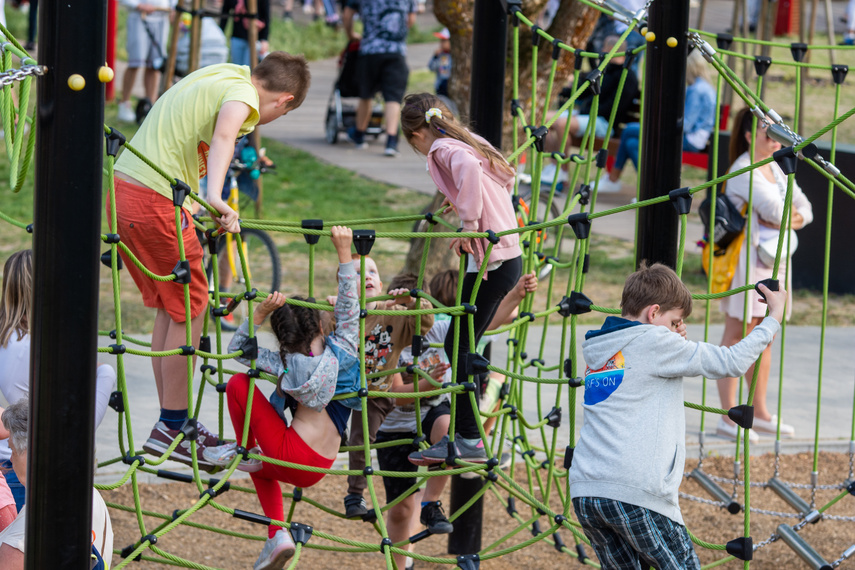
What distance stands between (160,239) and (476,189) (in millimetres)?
987

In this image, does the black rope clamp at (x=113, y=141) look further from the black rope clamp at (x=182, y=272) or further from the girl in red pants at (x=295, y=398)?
the girl in red pants at (x=295, y=398)

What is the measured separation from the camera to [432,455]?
3.45 m

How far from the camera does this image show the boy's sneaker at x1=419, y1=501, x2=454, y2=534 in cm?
373

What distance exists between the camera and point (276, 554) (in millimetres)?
3279

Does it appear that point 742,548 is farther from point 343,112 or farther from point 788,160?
point 343,112

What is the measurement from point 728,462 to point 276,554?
248 cm

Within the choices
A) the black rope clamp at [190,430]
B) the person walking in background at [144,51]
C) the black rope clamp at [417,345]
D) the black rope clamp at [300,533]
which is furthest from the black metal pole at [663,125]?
the person walking in background at [144,51]

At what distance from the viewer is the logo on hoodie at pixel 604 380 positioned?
2.85 m

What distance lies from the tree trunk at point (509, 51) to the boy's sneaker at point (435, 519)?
2.38m

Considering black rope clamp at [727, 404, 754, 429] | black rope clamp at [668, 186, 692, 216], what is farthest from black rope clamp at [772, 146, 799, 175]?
black rope clamp at [727, 404, 754, 429]

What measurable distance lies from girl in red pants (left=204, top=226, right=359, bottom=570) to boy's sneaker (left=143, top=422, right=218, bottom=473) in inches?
3.1

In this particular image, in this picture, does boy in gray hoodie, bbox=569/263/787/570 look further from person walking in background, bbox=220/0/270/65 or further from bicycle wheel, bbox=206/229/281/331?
person walking in background, bbox=220/0/270/65

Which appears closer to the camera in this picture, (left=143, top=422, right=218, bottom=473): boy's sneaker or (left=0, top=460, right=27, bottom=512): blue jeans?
(left=0, top=460, right=27, bottom=512): blue jeans

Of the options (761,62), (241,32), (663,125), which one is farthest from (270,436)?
(241,32)
